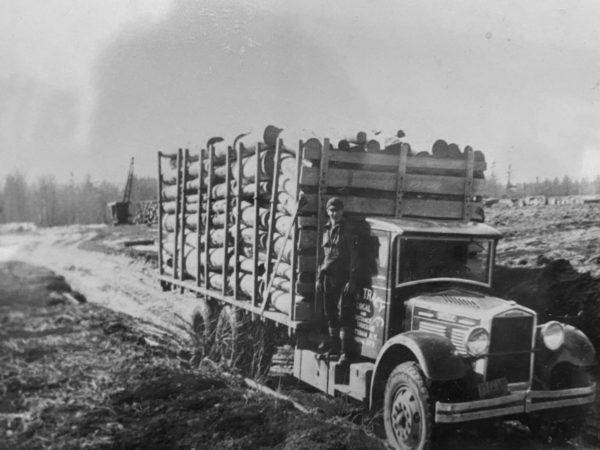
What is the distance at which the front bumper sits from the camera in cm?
489

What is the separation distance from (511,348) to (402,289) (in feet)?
3.97

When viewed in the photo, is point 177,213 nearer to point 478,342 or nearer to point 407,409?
point 407,409

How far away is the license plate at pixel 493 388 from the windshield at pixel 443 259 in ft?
4.42

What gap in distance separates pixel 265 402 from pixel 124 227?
28.6 meters

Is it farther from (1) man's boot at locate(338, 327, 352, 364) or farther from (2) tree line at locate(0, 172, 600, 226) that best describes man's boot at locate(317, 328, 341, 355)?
(2) tree line at locate(0, 172, 600, 226)

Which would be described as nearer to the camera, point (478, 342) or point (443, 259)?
point (478, 342)

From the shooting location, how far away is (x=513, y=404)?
527 cm

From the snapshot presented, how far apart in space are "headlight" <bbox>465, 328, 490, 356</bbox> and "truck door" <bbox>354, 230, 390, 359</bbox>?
1.02 metres

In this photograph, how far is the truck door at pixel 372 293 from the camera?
6.12 meters

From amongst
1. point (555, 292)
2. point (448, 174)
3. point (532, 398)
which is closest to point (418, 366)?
point (532, 398)

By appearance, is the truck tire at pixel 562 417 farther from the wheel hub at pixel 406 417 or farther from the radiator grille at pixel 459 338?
the wheel hub at pixel 406 417

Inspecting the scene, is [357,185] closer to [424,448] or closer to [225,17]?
[225,17]

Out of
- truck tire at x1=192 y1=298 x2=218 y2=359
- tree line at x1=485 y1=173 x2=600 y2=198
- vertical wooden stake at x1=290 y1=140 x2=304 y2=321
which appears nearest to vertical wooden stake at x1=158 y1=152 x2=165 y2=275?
truck tire at x1=192 y1=298 x2=218 y2=359

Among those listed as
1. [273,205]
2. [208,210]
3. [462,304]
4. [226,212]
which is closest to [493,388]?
[462,304]
